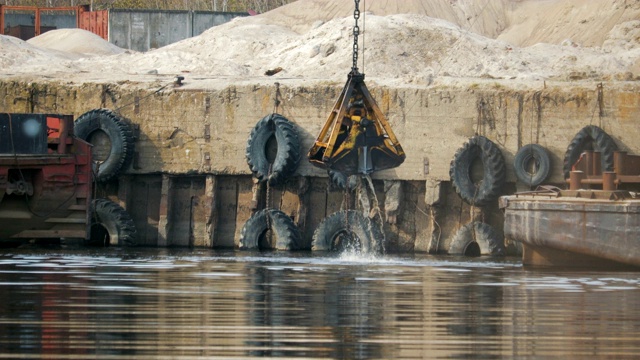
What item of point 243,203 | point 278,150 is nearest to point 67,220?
point 243,203

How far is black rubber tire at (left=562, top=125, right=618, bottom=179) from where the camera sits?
27.9 meters

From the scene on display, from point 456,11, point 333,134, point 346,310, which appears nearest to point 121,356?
point 346,310

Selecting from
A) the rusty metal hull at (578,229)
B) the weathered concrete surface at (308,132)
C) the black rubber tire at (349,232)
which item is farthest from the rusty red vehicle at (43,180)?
the rusty metal hull at (578,229)

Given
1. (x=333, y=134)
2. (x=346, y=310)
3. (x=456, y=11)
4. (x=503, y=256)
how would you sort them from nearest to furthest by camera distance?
(x=346, y=310) → (x=333, y=134) → (x=503, y=256) → (x=456, y=11)

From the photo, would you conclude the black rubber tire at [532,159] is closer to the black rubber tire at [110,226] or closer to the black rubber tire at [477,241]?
the black rubber tire at [477,241]

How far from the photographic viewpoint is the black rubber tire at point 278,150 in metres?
29.0

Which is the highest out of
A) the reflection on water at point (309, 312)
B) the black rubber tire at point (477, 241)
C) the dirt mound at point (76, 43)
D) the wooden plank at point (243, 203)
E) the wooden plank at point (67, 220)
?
the dirt mound at point (76, 43)

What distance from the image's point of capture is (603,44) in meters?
36.4

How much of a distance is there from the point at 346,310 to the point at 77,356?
13.3 ft

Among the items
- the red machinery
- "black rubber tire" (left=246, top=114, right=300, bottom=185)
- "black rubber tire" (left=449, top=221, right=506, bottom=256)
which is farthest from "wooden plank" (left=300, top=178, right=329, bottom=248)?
the red machinery

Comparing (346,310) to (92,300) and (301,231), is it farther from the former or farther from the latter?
(301,231)

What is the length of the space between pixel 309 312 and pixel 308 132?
17196 millimetres

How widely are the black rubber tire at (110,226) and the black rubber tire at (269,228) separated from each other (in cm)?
233

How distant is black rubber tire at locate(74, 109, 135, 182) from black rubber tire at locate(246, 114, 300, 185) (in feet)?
8.72
